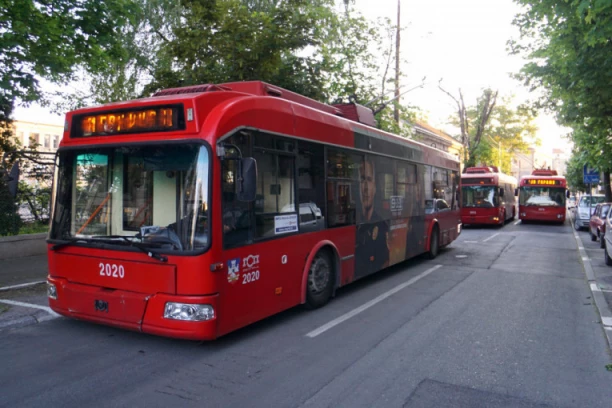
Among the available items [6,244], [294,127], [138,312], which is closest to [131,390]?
[138,312]

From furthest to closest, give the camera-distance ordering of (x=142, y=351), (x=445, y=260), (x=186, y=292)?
(x=445, y=260)
(x=142, y=351)
(x=186, y=292)

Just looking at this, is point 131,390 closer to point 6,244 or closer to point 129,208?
point 129,208

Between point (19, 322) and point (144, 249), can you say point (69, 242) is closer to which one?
point (144, 249)

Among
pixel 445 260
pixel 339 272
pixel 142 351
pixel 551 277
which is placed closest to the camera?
pixel 142 351

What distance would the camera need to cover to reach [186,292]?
518 centimetres

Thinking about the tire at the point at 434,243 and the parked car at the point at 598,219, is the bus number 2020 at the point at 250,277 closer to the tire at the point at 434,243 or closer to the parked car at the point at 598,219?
the tire at the point at 434,243

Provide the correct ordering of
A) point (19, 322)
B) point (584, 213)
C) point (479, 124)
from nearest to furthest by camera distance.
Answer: point (19, 322) → point (584, 213) → point (479, 124)

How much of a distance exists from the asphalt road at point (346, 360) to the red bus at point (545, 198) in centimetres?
2212

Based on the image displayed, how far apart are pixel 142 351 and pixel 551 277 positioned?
9.16m

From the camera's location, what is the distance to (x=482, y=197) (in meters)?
25.9

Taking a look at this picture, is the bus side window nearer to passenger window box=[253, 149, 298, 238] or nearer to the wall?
passenger window box=[253, 149, 298, 238]

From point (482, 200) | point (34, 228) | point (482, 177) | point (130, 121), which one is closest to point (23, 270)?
point (34, 228)

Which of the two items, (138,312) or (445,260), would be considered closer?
(138,312)

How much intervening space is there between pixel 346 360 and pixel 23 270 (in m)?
8.30
